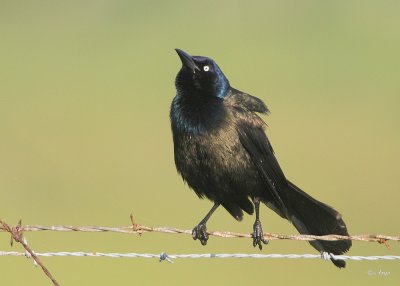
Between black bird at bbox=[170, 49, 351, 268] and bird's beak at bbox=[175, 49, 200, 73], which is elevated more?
bird's beak at bbox=[175, 49, 200, 73]

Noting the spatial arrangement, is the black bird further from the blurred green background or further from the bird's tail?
the blurred green background

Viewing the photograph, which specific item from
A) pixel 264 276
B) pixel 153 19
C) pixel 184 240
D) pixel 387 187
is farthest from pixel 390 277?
pixel 153 19

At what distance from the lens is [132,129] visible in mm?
18234

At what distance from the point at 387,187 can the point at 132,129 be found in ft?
16.2

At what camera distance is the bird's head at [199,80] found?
25.2 ft

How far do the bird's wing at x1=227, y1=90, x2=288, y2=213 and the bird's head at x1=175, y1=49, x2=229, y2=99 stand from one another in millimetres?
224

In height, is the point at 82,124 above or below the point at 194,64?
below

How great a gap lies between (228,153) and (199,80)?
690 millimetres

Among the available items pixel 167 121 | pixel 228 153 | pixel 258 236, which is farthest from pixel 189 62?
pixel 167 121

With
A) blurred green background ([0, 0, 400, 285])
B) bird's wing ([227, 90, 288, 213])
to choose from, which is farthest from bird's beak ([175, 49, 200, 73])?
blurred green background ([0, 0, 400, 285])

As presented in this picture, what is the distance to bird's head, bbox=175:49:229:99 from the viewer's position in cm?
767

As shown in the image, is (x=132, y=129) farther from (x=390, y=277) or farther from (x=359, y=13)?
(x=359, y=13)

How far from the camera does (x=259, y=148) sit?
7.46 m

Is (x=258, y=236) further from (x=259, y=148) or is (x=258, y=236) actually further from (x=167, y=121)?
(x=167, y=121)
